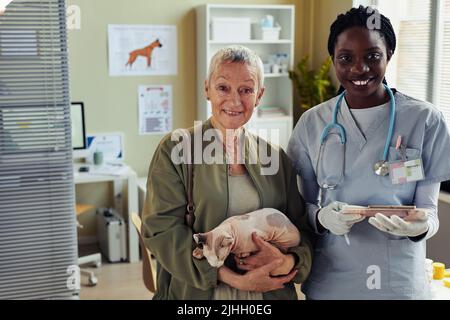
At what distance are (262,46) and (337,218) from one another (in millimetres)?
3768

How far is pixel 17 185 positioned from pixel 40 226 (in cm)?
24

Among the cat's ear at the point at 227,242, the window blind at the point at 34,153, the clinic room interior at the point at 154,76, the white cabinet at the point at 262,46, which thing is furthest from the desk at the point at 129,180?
the cat's ear at the point at 227,242

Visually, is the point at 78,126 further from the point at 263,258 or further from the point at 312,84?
the point at 263,258

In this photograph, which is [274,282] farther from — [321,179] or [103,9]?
[103,9]

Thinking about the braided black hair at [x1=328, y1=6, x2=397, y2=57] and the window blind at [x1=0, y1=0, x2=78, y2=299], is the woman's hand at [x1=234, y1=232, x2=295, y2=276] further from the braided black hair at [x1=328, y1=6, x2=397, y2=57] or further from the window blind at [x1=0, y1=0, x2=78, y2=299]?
the window blind at [x1=0, y1=0, x2=78, y2=299]

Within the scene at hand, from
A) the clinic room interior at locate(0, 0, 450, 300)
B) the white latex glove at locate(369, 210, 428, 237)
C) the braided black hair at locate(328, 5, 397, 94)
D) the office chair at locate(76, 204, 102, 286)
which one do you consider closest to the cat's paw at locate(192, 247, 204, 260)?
the white latex glove at locate(369, 210, 428, 237)

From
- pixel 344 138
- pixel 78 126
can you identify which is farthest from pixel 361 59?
pixel 78 126

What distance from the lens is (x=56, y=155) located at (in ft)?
9.79

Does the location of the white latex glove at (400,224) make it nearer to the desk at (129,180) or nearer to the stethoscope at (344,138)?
the stethoscope at (344,138)

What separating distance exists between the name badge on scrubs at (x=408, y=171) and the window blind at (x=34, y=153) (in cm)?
195

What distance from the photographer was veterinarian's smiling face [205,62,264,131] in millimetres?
1427

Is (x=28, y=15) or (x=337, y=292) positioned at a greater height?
(x=28, y=15)

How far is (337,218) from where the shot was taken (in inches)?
56.6
